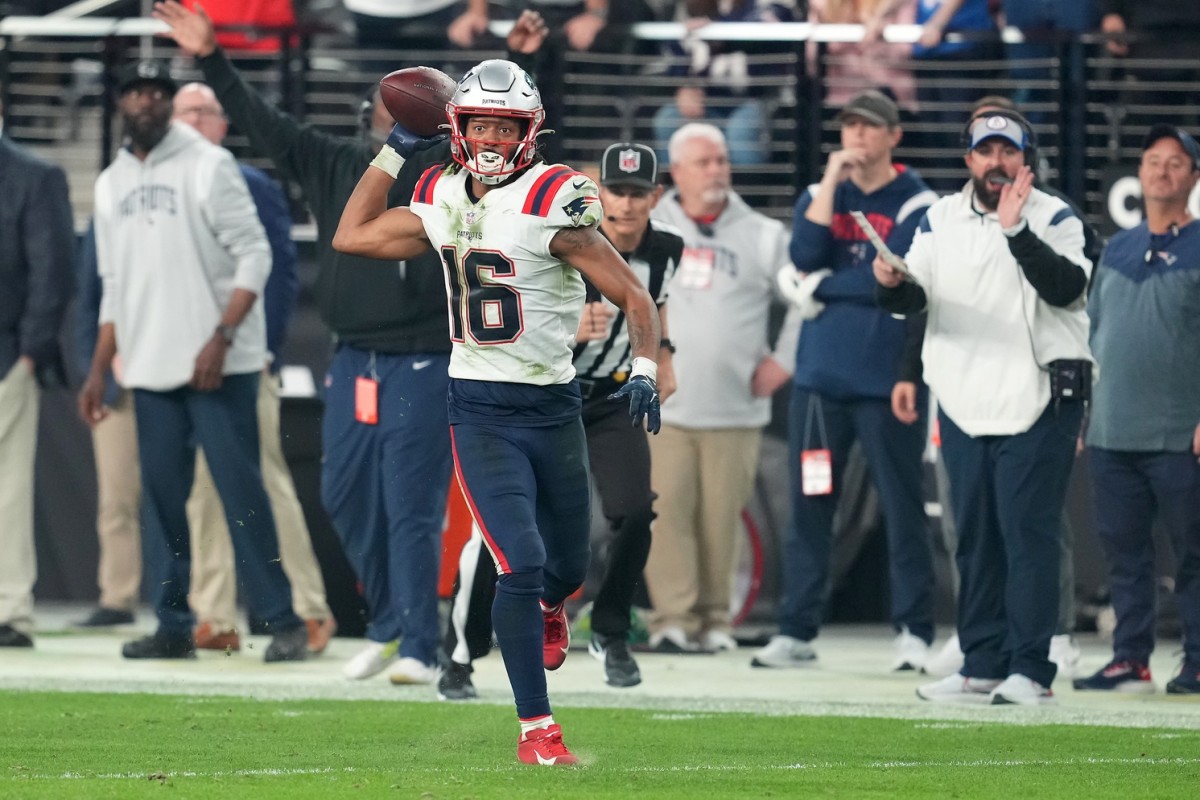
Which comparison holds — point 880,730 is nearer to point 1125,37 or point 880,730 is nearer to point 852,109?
point 852,109

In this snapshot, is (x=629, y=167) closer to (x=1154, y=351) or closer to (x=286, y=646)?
(x=1154, y=351)

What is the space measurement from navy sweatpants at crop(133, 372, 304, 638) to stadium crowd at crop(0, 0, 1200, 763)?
0.01 metres

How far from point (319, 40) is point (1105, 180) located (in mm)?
4688

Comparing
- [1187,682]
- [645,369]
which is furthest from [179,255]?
[1187,682]

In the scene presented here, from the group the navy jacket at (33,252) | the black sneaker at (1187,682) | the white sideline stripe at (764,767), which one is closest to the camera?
the white sideline stripe at (764,767)

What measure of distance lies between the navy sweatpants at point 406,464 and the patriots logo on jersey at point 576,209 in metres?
2.38

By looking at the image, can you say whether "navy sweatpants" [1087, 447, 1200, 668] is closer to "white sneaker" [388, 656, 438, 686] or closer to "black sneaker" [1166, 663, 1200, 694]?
"black sneaker" [1166, 663, 1200, 694]

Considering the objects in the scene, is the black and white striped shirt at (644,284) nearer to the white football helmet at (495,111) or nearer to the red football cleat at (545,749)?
the white football helmet at (495,111)

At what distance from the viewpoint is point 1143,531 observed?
368 inches

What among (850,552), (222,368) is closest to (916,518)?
(850,552)

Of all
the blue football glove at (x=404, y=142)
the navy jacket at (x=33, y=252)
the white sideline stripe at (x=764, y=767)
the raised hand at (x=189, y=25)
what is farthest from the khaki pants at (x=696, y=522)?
the white sideline stripe at (x=764, y=767)

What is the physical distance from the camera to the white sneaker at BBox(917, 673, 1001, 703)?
8.77 metres

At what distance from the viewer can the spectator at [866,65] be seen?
12102 mm

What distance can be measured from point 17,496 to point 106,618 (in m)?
1.30
